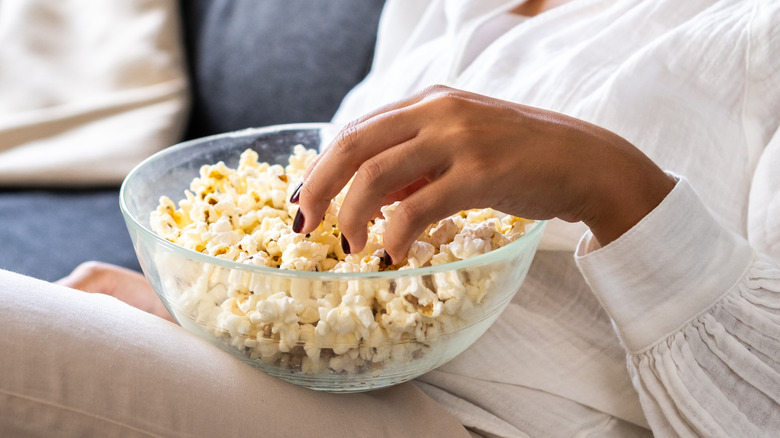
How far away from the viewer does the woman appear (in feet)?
1.71

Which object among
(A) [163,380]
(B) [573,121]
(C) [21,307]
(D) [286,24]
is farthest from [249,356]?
(D) [286,24]

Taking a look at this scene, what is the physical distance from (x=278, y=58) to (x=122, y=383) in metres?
0.98

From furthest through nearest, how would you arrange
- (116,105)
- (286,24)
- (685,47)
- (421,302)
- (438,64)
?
(116,105)
(286,24)
(438,64)
(685,47)
(421,302)

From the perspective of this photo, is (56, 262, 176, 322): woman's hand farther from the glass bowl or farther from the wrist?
the wrist

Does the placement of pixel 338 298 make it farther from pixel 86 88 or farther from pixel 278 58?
pixel 86 88

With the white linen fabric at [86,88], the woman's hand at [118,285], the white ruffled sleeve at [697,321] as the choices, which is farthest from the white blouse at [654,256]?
the white linen fabric at [86,88]

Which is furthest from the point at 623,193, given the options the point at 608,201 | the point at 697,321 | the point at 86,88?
the point at 86,88

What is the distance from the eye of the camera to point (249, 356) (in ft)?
1.93

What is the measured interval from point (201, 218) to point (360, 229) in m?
0.18

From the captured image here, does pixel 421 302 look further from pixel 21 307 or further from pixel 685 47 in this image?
pixel 685 47

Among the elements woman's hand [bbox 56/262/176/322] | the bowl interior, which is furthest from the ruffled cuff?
woman's hand [bbox 56/262/176/322]

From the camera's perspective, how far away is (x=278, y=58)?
4.67ft

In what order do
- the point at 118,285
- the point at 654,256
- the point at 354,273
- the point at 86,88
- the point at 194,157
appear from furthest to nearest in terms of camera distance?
1. the point at 86,88
2. the point at 118,285
3. the point at 194,157
4. the point at 654,256
5. the point at 354,273

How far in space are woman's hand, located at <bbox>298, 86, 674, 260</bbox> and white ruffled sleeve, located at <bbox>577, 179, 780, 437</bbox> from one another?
10 cm
